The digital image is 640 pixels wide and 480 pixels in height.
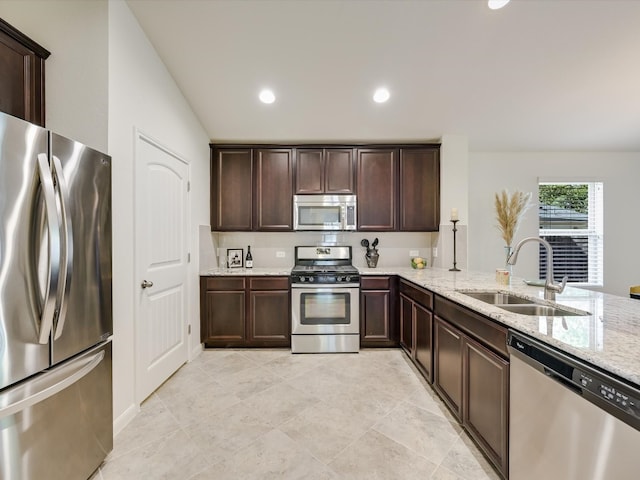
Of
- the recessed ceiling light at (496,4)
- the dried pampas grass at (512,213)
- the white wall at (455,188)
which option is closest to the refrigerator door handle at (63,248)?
the recessed ceiling light at (496,4)

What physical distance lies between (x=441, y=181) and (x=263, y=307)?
2.79 metres

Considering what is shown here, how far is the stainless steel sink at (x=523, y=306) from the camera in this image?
168 cm

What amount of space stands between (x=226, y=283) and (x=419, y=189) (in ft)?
9.03

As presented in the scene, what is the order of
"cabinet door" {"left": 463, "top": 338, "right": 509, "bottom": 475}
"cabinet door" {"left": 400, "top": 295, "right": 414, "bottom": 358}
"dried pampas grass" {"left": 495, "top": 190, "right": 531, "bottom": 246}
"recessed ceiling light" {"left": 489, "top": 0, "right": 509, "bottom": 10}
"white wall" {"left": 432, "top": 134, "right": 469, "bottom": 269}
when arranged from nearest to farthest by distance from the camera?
"cabinet door" {"left": 463, "top": 338, "right": 509, "bottom": 475}
"recessed ceiling light" {"left": 489, "top": 0, "right": 509, "bottom": 10}
"cabinet door" {"left": 400, "top": 295, "right": 414, "bottom": 358}
"dried pampas grass" {"left": 495, "top": 190, "right": 531, "bottom": 246}
"white wall" {"left": 432, "top": 134, "right": 469, "bottom": 269}

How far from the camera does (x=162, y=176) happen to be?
2514mm

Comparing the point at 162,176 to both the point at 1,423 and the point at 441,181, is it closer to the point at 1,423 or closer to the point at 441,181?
the point at 1,423

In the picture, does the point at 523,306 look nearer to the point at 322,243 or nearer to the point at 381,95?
the point at 381,95

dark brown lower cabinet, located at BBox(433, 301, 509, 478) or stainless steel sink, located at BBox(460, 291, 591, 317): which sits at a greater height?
stainless steel sink, located at BBox(460, 291, 591, 317)

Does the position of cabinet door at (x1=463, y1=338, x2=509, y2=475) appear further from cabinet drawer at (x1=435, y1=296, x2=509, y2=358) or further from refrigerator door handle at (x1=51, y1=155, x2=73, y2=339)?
refrigerator door handle at (x1=51, y1=155, x2=73, y2=339)

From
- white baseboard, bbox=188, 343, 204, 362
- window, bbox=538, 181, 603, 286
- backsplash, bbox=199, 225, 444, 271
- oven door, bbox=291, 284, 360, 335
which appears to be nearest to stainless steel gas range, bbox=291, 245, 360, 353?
oven door, bbox=291, 284, 360, 335

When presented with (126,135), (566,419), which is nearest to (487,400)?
(566,419)

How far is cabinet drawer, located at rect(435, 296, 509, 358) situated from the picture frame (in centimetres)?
263

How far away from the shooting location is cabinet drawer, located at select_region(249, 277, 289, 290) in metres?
3.37

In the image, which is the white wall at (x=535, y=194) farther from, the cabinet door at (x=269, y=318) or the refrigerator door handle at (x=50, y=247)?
the refrigerator door handle at (x=50, y=247)
